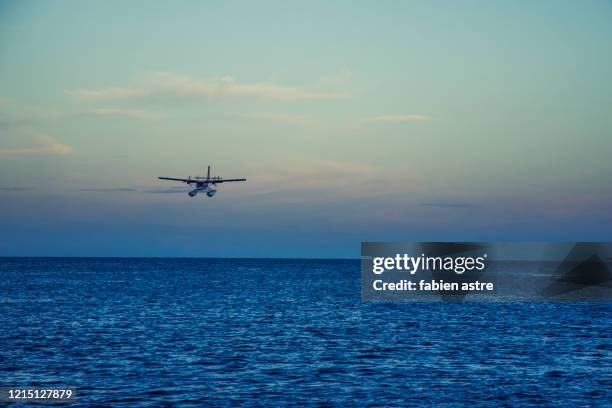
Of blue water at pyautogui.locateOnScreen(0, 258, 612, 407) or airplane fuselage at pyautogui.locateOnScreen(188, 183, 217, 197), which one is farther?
airplane fuselage at pyautogui.locateOnScreen(188, 183, 217, 197)

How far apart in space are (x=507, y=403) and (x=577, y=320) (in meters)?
50.4

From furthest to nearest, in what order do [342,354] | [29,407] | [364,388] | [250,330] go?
[250,330], [342,354], [364,388], [29,407]

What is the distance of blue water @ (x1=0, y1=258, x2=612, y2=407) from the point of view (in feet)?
140

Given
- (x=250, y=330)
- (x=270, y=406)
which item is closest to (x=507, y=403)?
(x=270, y=406)

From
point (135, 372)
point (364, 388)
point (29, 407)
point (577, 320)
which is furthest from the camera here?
point (577, 320)

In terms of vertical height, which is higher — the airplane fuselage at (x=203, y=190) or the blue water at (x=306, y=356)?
the airplane fuselage at (x=203, y=190)

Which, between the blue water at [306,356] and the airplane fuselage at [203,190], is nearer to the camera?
the blue water at [306,356]

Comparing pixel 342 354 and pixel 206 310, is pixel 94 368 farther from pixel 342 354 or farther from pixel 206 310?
pixel 206 310

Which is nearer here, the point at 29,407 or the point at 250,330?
the point at 29,407

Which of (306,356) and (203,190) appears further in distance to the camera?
(203,190)

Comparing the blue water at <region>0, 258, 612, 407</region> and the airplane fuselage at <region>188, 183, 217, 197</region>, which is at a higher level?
the airplane fuselage at <region>188, 183, 217, 197</region>

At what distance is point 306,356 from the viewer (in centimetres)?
5538

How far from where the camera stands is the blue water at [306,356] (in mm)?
42812

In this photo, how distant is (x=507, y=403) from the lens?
134 feet
